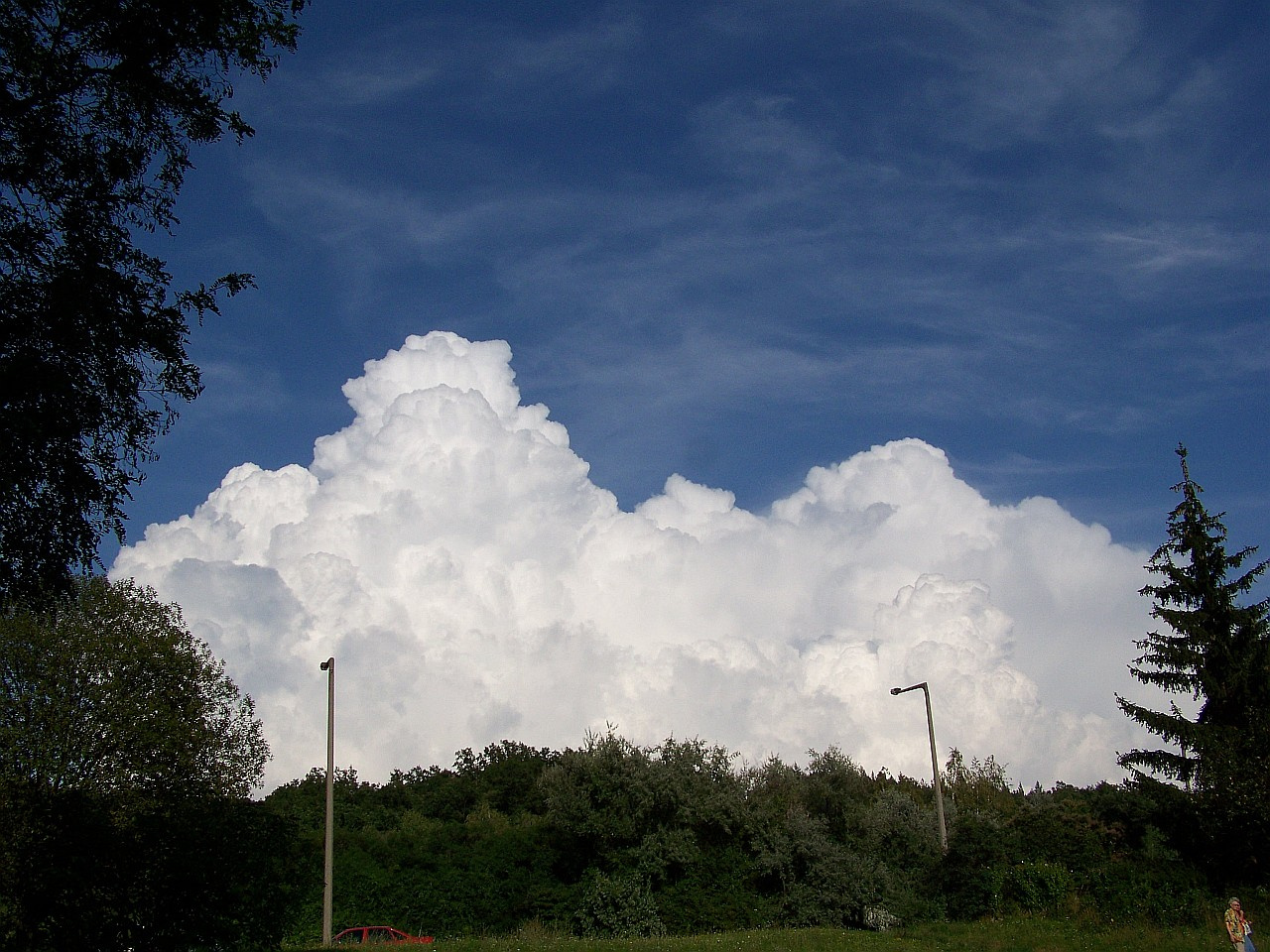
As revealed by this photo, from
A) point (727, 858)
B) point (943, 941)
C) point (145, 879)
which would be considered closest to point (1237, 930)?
point (943, 941)

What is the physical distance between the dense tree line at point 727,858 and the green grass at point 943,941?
226cm

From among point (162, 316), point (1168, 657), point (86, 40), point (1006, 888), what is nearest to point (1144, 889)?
point (1006, 888)

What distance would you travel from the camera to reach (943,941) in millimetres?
26406

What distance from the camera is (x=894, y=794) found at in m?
36.6

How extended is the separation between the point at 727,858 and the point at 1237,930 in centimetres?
1631

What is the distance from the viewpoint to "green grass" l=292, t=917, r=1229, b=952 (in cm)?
2311

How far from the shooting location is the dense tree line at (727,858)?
30000 mm

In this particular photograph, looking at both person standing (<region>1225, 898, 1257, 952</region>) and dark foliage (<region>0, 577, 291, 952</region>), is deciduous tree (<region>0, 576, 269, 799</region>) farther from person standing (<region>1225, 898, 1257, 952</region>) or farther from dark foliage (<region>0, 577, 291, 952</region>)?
person standing (<region>1225, 898, 1257, 952</region>)

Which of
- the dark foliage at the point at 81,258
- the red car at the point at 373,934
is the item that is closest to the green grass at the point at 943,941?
the red car at the point at 373,934

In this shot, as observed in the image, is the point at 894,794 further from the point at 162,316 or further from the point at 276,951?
the point at 162,316

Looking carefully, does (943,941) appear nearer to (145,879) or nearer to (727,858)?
(727,858)

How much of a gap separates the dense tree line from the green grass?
2.26 metres

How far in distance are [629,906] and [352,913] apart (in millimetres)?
8946

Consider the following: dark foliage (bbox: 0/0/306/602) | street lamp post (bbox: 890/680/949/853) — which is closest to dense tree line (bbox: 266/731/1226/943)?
street lamp post (bbox: 890/680/949/853)
